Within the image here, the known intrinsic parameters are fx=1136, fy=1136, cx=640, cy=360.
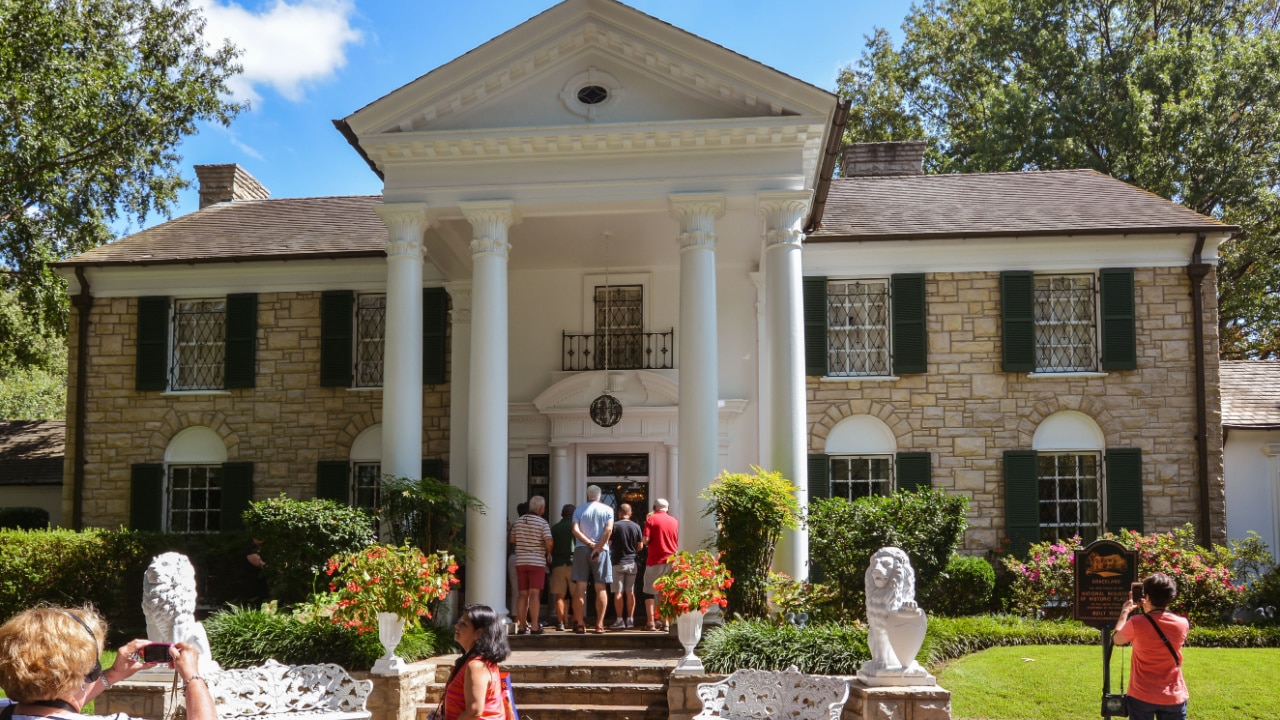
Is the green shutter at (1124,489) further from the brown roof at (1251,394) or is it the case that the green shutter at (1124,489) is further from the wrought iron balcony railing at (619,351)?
the wrought iron balcony railing at (619,351)

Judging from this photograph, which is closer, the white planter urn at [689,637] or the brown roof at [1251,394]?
the white planter urn at [689,637]

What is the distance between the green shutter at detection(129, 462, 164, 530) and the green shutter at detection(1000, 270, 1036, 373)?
13.0m

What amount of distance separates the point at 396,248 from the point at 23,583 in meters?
7.02

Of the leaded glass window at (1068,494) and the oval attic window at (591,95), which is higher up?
the oval attic window at (591,95)

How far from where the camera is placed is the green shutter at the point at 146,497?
57.6 ft

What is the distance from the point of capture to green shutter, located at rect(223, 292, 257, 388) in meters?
17.8

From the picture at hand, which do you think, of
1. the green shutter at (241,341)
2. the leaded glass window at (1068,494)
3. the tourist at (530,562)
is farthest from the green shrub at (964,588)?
the green shutter at (241,341)

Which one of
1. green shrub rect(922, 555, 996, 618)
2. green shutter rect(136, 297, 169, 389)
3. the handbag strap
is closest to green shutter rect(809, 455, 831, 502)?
green shrub rect(922, 555, 996, 618)

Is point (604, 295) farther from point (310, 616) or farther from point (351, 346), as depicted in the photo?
point (310, 616)

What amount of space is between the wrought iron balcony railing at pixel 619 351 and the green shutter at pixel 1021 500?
5123 millimetres

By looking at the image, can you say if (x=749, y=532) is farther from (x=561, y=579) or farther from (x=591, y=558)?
(x=561, y=579)

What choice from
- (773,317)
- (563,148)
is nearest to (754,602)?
(773,317)

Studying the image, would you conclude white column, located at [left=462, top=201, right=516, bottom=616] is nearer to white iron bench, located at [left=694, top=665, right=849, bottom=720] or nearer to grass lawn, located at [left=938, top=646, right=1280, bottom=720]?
white iron bench, located at [left=694, top=665, right=849, bottom=720]

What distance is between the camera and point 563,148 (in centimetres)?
1330
